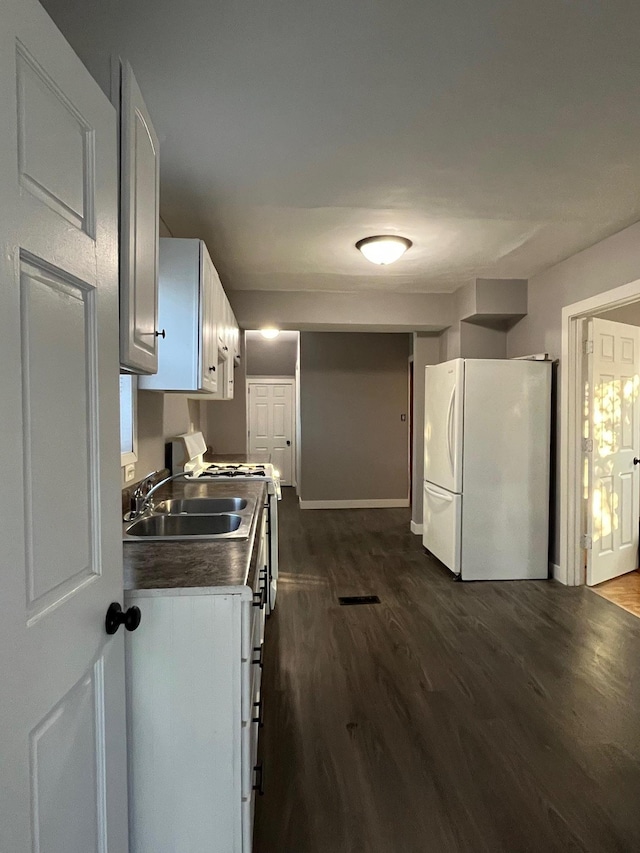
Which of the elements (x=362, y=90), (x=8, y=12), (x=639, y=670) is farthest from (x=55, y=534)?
(x=639, y=670)

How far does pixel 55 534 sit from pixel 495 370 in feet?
12.1

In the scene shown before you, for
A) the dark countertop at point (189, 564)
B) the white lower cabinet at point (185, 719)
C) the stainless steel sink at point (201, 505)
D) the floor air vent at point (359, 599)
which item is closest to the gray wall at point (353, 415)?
the floor air vent at point (359, 599)

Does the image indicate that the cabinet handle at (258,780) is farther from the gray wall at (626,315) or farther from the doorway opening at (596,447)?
the gray wall at (626,315)

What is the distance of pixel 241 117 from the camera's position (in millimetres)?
1991

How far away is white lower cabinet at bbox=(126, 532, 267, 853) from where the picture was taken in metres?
1.30

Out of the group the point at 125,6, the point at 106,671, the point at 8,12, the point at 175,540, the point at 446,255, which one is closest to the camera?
the point at 8,12

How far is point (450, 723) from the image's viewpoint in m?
2.18

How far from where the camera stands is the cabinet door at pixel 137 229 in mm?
1312

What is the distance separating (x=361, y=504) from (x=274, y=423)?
2.68 meters

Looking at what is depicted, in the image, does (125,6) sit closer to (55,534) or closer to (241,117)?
(241,117)

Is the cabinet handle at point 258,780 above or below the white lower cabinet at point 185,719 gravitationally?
below

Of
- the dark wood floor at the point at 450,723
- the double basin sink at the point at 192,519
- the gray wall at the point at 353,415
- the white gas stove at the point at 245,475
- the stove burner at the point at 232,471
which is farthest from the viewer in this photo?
the gray wall at the point at 353,415

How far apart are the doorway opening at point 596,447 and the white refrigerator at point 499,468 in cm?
18

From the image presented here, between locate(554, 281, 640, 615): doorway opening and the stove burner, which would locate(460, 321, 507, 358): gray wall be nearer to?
locate(554, 281, 640, 615): doorway opening
